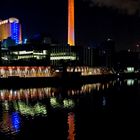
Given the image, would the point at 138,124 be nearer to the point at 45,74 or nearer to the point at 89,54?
the point at 45,74

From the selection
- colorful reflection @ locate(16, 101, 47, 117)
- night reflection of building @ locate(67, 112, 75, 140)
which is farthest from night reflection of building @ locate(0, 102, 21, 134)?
night reflection of building @ locate(67, 112, 75, 140)

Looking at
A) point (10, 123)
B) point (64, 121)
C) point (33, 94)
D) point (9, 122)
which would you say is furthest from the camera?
point (33, 94)

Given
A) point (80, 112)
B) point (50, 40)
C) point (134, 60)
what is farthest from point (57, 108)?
point (134, 60)

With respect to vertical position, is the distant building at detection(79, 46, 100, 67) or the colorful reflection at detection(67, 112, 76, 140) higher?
the distant building at detection(79, 46, 100, 67)

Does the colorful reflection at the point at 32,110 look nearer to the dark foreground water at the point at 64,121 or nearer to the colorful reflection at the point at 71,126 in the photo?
the dark foreground water at the point at 64,121

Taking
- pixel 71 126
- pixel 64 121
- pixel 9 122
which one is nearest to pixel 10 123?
pixel 9 122

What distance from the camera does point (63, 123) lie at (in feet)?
78.9

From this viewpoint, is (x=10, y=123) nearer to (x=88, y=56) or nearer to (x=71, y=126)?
(x=71, y=126)

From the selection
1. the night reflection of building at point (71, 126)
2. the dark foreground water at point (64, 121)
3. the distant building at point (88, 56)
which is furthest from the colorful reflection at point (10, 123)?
the distant building at point (88, 56)

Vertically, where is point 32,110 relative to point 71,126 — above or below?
above

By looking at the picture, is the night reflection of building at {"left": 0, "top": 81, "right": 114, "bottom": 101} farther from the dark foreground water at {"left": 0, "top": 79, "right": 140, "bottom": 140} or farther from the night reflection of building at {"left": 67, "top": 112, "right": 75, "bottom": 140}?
the night reflection of building at {"left": 67, "top": 112, "right": 75, "bottom": 140}

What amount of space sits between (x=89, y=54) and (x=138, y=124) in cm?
10080

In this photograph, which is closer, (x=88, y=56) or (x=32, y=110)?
(x=32, y=110)

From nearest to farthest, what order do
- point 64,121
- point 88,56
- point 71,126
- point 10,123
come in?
point 71,126
point 10,123
point 64,121
point 88,56
